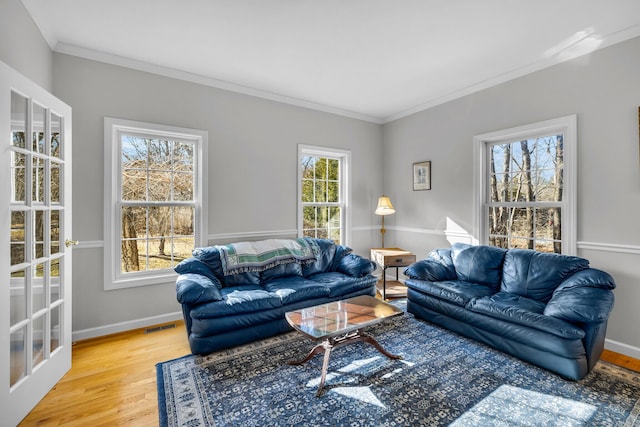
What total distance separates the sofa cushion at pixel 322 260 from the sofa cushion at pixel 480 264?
1.48m

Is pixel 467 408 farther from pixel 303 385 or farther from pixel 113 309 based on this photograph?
pixel 113 309

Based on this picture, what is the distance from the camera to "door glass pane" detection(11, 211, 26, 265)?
1.77m

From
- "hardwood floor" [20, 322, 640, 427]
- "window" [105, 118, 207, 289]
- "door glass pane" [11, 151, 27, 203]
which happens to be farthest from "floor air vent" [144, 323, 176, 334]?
"door glass pane" [11, 151, 27, 203]

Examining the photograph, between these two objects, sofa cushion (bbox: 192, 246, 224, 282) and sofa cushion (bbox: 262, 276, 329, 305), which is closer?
sofa cushion (bbox: 262, 276, 329, 305)

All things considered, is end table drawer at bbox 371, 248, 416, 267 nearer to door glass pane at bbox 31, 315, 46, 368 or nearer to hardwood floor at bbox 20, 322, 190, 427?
hardwood floor at bbox 20, 322, 190, 427

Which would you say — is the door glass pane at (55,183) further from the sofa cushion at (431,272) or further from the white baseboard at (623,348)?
the white baseboard at (623,348)

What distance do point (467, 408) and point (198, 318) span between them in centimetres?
205

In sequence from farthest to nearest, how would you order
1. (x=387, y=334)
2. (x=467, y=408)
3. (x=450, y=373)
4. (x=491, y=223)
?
(x=491, y=223) < (x=387, y=334) < (x=450, y=373) < (x=467, y=408)

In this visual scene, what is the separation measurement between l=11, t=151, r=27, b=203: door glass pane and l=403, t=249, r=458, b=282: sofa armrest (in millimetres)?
3313

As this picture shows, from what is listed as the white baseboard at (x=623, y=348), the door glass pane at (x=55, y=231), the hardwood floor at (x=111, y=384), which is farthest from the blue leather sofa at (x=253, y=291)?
the white baseboard at (x=623, y=348)

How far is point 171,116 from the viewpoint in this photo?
330 cm

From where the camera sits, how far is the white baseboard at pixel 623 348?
100.0 inches

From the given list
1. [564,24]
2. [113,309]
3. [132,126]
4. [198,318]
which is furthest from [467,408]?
[132,126]

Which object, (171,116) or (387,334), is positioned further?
(171,116)
